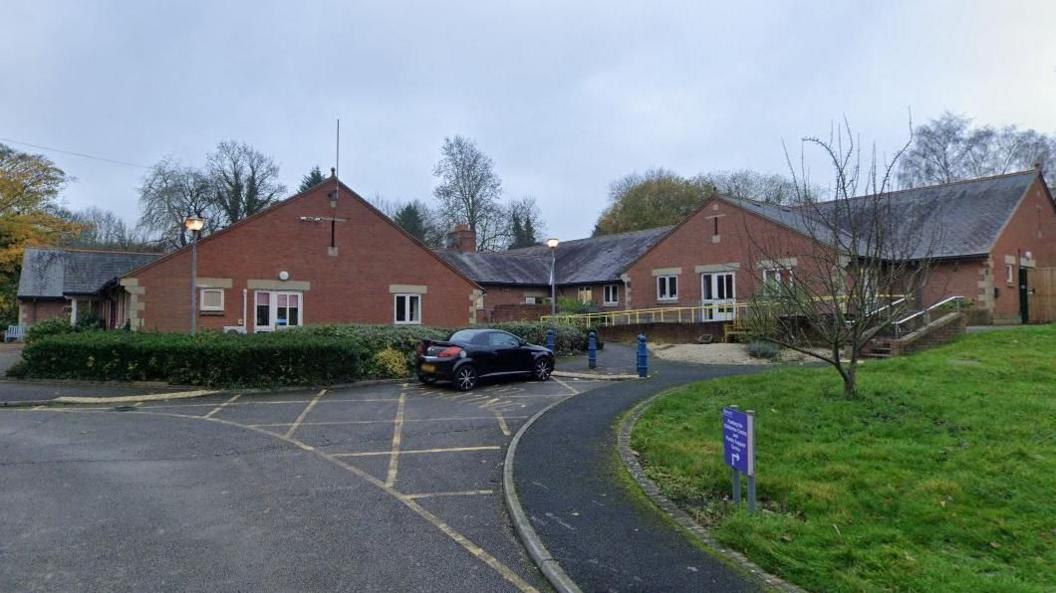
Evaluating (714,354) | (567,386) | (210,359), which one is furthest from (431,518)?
(714,354)

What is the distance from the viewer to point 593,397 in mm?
12727

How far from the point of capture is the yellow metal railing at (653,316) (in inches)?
1138

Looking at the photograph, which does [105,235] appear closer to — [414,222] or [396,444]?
[414,222]

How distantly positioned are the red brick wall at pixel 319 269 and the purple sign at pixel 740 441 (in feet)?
68.0

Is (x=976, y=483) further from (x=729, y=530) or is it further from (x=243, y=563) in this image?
(x=243, y=563)

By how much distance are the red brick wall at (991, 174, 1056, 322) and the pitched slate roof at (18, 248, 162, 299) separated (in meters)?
38.5

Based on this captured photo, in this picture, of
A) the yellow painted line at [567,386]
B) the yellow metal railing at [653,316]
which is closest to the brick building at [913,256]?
the yellow metal railing at [653,316]

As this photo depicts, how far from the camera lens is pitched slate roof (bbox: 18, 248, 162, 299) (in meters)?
33.2

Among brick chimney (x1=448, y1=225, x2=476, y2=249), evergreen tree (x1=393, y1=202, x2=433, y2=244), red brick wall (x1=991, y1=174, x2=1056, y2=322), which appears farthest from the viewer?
evergreen tree (x1=393, y1=202, x2=433, y2=244)

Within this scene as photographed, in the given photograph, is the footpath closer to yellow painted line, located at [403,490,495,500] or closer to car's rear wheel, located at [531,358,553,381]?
yellow painted line, located at [403,490,495,500]

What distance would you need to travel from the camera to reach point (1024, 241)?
27594 millimetres

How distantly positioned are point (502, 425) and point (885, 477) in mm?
5945

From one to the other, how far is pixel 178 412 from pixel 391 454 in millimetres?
6215

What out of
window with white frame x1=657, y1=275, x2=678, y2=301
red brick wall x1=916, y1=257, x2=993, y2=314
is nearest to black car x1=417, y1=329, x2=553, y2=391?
window with white frame x1=657, y1=275, x2=678, y2=301
